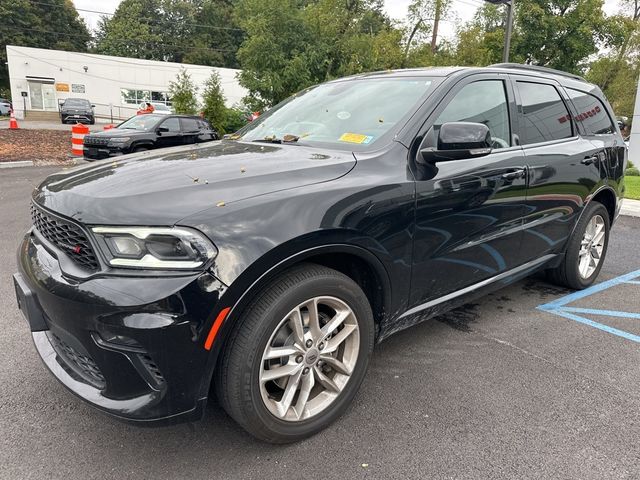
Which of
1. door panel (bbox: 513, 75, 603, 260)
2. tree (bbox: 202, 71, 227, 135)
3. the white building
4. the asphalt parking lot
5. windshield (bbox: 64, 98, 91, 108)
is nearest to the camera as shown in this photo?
the asphalt parking lot

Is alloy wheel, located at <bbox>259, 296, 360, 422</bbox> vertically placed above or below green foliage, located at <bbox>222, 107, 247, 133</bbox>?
below

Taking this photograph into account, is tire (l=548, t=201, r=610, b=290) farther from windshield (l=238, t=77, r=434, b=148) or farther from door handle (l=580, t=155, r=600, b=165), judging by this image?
windshield (l=238, t=77, r=434, b=148)

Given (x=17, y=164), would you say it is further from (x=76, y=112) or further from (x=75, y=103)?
(x=75, y=103)

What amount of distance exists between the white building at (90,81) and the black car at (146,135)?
23369 mm

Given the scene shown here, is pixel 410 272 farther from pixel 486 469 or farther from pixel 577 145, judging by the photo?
pixel 577 145

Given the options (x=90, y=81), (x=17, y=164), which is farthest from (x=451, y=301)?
(x=90, y=81)

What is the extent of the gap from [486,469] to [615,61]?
32.9 metres

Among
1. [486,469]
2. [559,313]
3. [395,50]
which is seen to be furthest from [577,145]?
[395,50]

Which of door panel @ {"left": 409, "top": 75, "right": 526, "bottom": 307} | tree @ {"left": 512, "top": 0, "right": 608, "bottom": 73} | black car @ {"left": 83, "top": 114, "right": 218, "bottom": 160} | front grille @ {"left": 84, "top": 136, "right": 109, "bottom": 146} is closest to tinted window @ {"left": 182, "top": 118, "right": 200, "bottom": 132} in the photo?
black car @ {"left": 83, "top": 114, "right": 218, "bottom": 160}

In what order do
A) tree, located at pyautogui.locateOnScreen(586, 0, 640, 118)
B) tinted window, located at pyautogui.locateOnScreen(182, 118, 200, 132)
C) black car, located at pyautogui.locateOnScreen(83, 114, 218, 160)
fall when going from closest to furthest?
black car, located at pyautogui.locateOnScreen(83, 114, 218, 160) < tinted window, located at pyautogui.locateOnScreen(182, 118, 200, 132) < tree, located at pyautogui.locateOnScreen(586, 0, 640, 118)

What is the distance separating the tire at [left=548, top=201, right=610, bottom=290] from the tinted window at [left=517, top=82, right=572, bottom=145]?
2.54ft

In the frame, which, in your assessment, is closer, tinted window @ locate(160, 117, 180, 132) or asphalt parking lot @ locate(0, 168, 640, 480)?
asphalt parking lot @ locate(0, 168, 640, 480)

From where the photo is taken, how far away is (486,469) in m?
2.15

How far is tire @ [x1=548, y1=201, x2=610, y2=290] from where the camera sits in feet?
13.4
